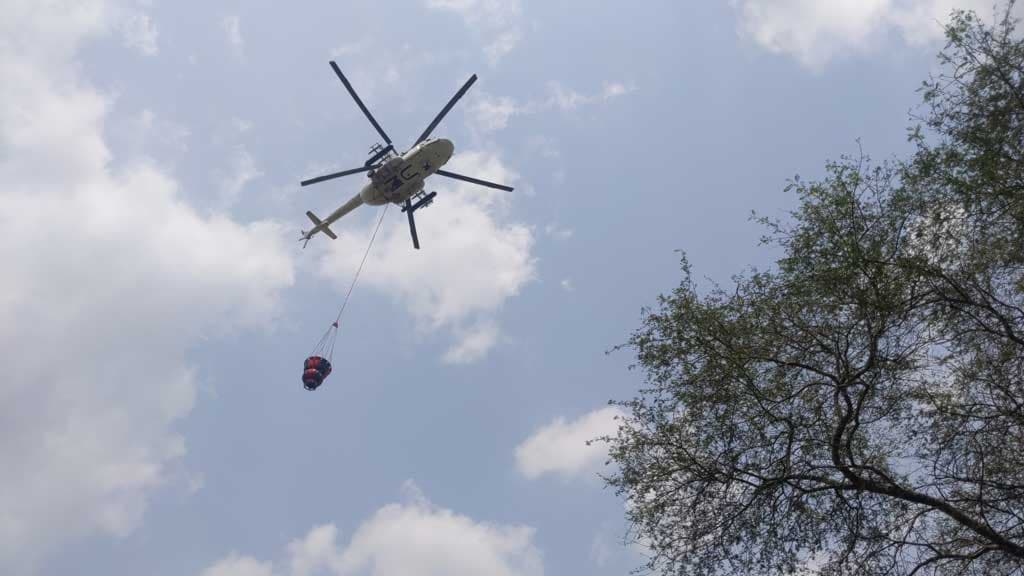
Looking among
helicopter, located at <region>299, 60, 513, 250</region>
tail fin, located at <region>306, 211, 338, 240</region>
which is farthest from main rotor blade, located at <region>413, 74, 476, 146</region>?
tail fin, located at <region>306, 211, 338, 240</region>

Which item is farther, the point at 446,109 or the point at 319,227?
the point at 319,227

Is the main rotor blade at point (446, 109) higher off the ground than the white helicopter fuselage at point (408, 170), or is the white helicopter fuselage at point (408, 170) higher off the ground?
the main rotor blade at point (446, 109)

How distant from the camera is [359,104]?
2506cm

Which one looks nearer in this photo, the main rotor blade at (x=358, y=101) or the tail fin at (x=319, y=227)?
the main rotor blade at (x=358, y=101)

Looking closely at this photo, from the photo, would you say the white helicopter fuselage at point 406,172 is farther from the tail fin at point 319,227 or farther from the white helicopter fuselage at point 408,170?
→ the tail fin at point 319,227

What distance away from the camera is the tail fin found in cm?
3008

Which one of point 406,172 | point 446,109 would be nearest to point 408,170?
point 406,172

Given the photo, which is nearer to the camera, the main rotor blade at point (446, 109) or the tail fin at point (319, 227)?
the main rotor blade at point (446, 109)

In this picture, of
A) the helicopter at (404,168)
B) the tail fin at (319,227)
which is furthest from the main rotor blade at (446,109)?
the tail fin at (319,227)

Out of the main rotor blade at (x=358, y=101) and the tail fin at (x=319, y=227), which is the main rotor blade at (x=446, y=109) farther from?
the tail fin at (x=319, y=227)

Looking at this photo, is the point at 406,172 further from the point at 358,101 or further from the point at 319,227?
the point at 319,227

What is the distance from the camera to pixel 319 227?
98.8 ft

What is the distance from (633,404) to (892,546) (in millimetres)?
5369

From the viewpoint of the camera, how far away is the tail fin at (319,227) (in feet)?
98.7
